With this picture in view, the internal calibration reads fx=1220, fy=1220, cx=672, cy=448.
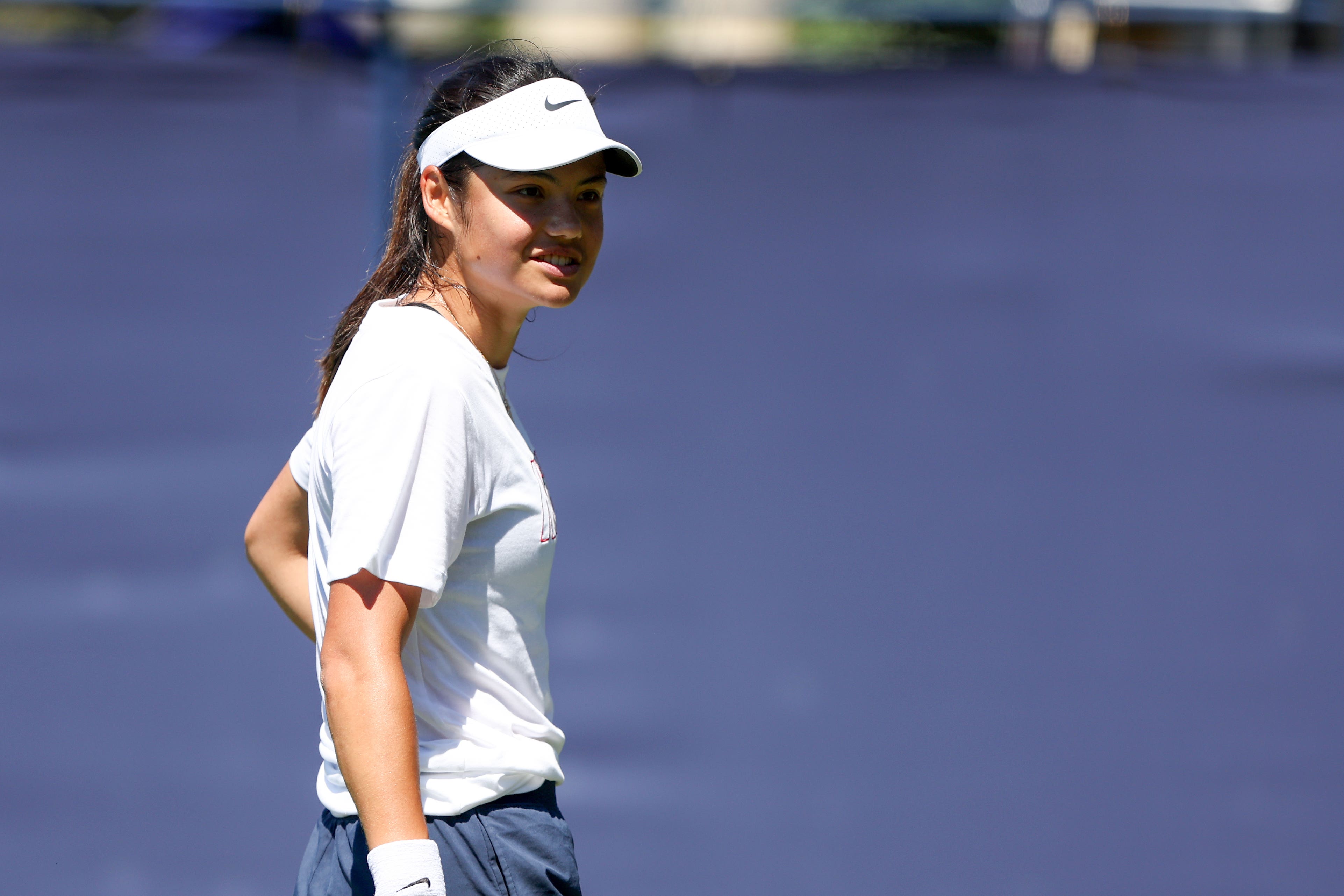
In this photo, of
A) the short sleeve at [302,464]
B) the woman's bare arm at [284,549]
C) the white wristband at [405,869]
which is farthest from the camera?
the woman's bare arm at [284,549]

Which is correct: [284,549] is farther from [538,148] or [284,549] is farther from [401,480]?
[538,148]

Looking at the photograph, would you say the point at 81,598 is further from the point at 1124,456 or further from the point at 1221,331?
the point at 1221,331

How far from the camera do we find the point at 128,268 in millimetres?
2523

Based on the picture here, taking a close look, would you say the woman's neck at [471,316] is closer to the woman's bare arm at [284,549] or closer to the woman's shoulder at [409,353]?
the woman's shoulder at [409,353]

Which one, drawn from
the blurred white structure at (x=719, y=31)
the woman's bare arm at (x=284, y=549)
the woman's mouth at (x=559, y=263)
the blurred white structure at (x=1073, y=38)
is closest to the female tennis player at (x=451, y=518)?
the woman's mouth at (x=559, y=263)

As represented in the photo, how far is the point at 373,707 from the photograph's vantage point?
1137mm

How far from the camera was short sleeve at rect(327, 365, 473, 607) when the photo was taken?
3.83 feet

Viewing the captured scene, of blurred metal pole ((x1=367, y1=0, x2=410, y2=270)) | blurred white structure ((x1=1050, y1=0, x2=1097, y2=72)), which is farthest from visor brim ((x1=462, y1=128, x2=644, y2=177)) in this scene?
blurred white structure ((x1=1050, y1=0, x2=1097, y2=72))

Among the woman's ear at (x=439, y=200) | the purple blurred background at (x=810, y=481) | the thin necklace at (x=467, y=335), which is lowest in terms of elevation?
the purple blurred background at (x=810, y=481)

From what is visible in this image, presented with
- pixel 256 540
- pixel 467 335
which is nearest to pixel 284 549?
pixel 256 540

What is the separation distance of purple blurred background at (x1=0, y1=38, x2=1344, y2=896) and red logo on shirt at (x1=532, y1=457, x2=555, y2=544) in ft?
3.94

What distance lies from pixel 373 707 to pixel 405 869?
15 cm

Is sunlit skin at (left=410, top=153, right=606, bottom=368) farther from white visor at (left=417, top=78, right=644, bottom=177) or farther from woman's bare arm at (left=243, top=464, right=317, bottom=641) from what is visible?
woman's bare arm at (left=243, top=464, right=317, bottom=641)

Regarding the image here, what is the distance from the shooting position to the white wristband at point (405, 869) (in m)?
1.13
